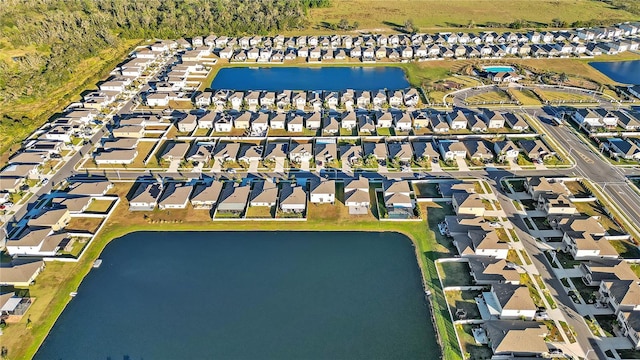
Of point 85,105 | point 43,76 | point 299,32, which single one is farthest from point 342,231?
point 299,32

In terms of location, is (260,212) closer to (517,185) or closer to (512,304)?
(512,304)

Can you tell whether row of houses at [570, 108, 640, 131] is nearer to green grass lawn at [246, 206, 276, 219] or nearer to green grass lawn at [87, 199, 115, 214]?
green grass lawn at [246, 206, 276, 219]

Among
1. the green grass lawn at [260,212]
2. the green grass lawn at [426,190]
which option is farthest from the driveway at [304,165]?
the green grass lawn at [426,190]

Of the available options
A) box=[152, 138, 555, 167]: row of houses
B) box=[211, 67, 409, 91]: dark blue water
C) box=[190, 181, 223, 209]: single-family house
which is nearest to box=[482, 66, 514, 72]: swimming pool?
box=[211, 67, 409, 91]: dark blue water

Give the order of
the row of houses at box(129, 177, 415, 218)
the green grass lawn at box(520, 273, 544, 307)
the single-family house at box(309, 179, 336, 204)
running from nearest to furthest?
the green grass lawn at box(520, 273, 544, 307)
the row of houses at box(129, 177, 415, 218)
the single-family house at box(309, 179, 336, 204)

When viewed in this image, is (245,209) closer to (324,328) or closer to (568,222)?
(324,328)

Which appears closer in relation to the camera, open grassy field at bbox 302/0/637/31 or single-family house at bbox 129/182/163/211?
single-family house at bbox 129/182/163/211
